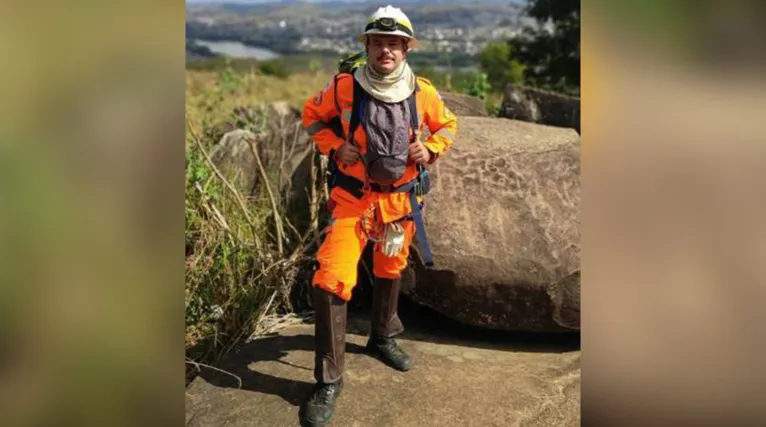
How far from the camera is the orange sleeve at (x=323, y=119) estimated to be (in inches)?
124

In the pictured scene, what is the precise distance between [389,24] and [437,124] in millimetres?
568

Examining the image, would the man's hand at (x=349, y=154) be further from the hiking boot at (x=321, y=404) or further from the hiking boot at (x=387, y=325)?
the hiking boot at (x=321, y=404)

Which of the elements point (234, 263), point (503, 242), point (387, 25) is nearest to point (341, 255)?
point (387, 25)

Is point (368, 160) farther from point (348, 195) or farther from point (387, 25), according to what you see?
point (387, 25)

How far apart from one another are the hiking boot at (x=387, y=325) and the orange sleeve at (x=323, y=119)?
815mm

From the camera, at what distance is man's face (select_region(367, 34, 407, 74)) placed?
300cm

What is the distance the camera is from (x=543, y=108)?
6258 mm

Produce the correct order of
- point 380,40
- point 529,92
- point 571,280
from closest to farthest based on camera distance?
point 380,40, point 571,280, point 529,92

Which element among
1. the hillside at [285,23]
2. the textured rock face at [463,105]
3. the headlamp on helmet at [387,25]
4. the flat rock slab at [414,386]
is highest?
the hillside at [285,23]
